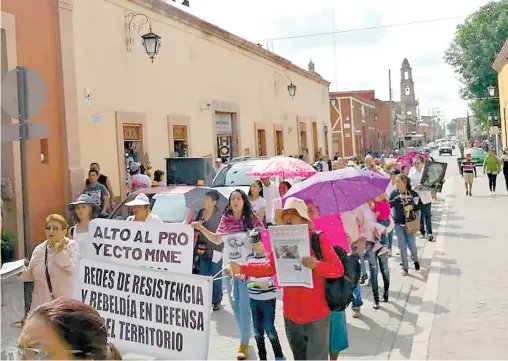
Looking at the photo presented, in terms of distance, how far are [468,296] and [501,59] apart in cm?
3940

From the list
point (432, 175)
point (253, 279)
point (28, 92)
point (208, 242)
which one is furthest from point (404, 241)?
point (28, 92)

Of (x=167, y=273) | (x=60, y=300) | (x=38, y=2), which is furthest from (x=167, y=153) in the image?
(x=60, y=300)

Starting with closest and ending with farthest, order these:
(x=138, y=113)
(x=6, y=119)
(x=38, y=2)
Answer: (x=6, y=119)
(x=38, y=2)
(x=138, y=113)

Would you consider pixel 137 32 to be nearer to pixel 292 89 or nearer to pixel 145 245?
pixel 145 245

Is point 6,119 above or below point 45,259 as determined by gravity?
above

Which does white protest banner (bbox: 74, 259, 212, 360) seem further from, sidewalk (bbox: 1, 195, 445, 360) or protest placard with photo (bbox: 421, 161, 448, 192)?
protest placard with photo (bbox: 421, 161, 448, 192)

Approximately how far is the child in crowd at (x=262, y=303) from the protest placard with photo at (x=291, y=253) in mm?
1002

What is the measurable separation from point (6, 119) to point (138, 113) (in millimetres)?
5230

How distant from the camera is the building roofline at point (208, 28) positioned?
1828 centimetres

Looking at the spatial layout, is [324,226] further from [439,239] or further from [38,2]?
[38,2]

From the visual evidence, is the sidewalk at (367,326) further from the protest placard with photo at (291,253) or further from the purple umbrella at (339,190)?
the protest placard with photo at (291,253)

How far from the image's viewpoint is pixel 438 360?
6176mm

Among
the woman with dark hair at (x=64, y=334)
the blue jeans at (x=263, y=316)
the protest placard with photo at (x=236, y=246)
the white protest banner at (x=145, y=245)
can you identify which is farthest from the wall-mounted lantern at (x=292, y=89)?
the woman with dark hair at (x=64, y=334)

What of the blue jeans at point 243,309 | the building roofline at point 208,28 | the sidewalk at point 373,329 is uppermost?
the building roofline at point 208,28
